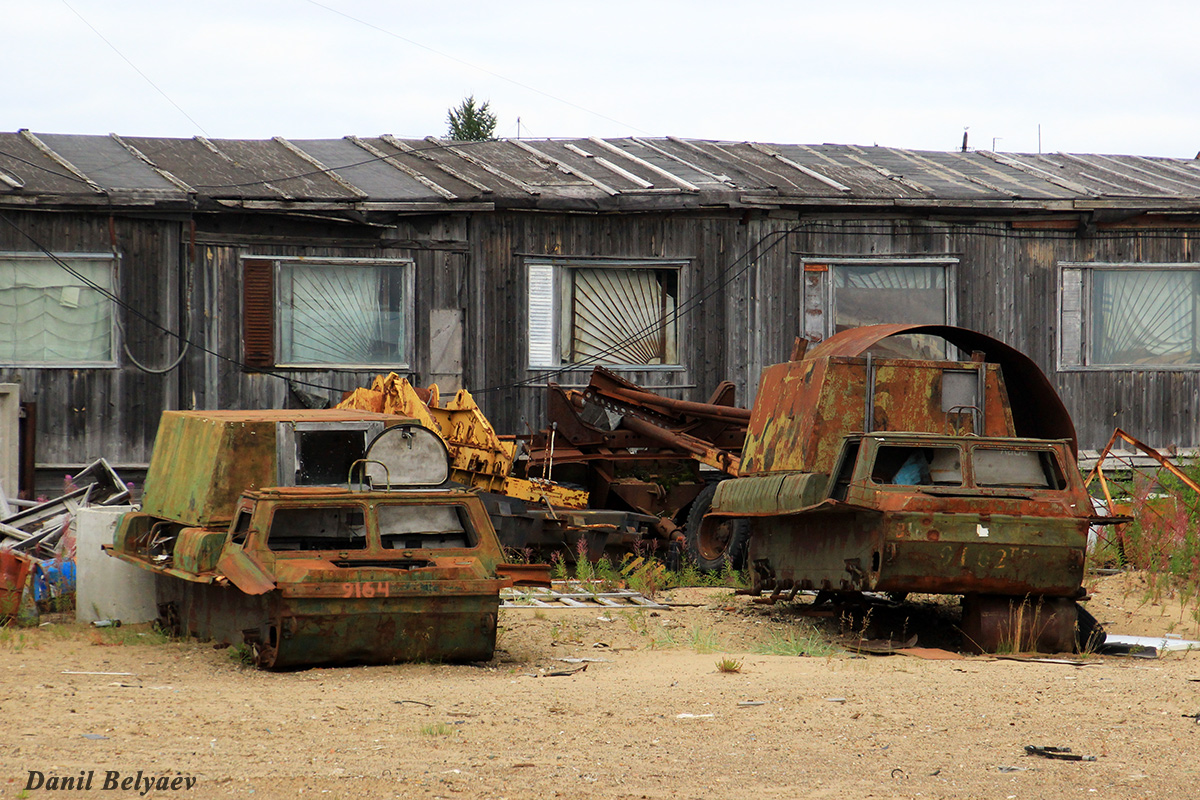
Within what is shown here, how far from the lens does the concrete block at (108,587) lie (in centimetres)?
1092

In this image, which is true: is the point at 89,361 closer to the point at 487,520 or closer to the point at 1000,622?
the point at 487,520

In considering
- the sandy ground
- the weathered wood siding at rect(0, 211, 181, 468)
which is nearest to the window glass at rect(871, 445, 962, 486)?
the sandy ground

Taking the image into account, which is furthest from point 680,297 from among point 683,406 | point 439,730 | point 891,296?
point 439,730

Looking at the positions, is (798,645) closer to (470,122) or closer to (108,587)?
(108,587)

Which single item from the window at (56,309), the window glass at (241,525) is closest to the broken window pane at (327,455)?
the window glass at (241,525)

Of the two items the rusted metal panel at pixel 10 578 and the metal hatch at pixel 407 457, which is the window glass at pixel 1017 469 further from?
the rusted metal panel at pixel 10 578

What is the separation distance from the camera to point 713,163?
17.7 metres

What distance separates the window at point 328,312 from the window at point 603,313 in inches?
64.2

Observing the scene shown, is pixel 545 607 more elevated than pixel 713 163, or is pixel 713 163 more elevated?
pixel 713 163

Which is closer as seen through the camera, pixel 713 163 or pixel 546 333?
pixel 546 333

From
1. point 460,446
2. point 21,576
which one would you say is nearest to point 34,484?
point 21,576

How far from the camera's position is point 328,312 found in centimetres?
1562

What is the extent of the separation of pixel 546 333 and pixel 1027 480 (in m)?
7.48

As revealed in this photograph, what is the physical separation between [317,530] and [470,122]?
4774 centimetres
